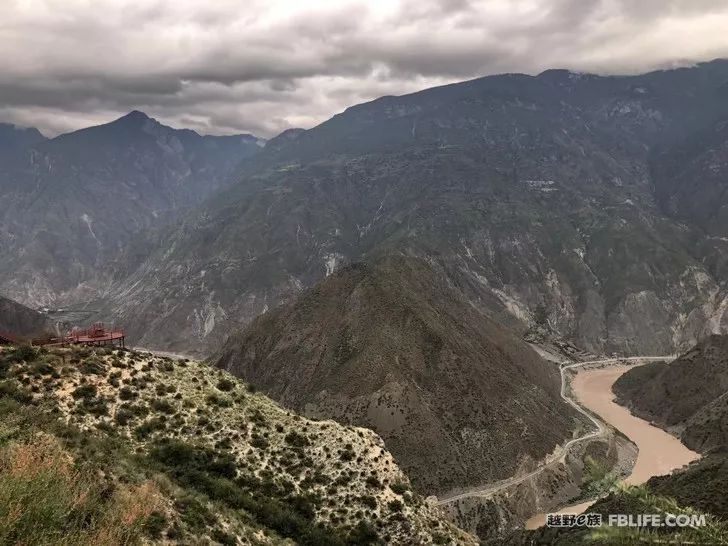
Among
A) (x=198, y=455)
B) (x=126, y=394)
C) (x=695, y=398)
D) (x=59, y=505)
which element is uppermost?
(x=59, y=505)

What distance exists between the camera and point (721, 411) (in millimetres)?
155750

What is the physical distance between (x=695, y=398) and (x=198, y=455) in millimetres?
173064

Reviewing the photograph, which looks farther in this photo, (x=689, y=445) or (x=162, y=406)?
(x=689, y=445)

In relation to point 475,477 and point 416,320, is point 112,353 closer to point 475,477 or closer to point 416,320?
point 475,477

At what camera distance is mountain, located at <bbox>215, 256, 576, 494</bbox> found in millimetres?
119625

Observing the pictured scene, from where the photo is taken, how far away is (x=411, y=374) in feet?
435

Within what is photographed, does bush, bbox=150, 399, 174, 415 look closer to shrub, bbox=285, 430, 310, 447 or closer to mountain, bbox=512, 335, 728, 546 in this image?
shrub, bbox=285, 430, 310, 447

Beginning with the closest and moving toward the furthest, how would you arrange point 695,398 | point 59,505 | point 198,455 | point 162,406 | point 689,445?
point 59,505, point 198,455, point 162,406, point 689,445, point 695,398

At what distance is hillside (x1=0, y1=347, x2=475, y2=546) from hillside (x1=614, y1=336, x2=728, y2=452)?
432 feet

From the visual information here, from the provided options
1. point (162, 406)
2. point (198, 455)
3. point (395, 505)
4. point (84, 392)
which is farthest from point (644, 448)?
point (84, 392)

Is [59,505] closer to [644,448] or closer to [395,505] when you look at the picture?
[395,505]

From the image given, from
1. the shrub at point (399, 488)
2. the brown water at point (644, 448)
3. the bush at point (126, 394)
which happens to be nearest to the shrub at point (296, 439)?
the shrub at point (399, 488)

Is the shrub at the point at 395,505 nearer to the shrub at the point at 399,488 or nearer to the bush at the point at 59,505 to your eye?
the shrub at the point at 399,488

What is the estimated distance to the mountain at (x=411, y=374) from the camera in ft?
392
